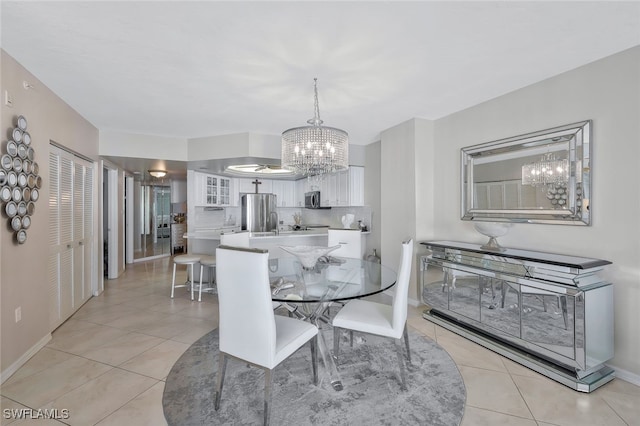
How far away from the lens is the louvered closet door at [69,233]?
115 inches

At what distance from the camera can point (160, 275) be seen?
5438mm

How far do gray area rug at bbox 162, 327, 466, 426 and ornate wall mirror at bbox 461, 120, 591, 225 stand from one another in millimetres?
1538

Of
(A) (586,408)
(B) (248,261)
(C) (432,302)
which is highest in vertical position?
(B) (248,261)

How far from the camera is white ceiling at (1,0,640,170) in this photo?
5.58 ft

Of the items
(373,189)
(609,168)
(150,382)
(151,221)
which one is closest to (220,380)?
(150,382)

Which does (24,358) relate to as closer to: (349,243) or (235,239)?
(235,239)

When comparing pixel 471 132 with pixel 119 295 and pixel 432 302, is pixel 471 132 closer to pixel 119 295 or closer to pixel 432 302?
pixel 432 302

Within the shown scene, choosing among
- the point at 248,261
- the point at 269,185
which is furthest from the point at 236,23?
the point at 269,185

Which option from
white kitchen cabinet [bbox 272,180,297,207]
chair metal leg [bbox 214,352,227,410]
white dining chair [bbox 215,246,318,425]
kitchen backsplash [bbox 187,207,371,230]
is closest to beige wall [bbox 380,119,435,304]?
kitchen backsplash [bbox 187,207,371,230]

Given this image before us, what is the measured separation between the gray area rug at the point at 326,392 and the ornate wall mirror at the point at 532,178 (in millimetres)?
1538

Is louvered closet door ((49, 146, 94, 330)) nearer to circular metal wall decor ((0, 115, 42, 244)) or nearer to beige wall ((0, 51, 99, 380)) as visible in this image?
beige wall ((0, 51, 99, 380))

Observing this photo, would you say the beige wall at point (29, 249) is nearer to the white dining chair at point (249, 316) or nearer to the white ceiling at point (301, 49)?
the white ceiling at point (301, 49)

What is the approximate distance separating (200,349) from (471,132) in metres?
3.62

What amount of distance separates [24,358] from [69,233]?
141 centimetres
